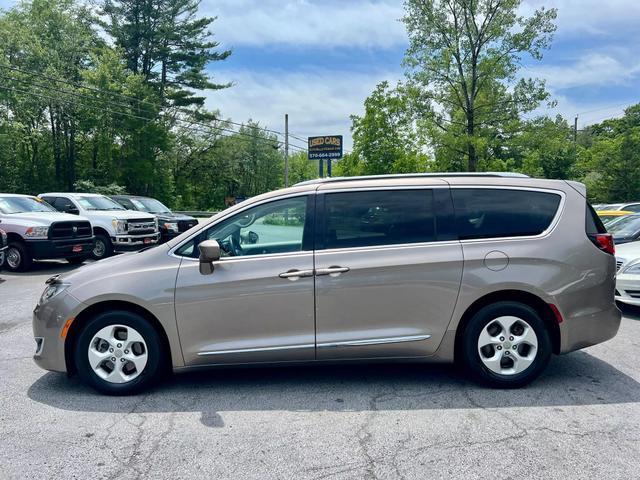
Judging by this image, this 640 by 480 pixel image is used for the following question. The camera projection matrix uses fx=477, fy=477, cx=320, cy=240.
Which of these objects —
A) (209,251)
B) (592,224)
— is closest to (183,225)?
(209,251)

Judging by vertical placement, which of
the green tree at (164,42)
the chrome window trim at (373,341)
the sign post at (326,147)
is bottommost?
the chrome window trim at (373,341)

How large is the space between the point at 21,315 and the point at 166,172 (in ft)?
108

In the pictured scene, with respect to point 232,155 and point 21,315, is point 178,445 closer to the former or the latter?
point 21,315

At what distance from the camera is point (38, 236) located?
424 inches

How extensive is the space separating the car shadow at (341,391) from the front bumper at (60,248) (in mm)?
7418

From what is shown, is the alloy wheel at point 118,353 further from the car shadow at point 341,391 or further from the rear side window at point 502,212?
the rear side window at point 502,212

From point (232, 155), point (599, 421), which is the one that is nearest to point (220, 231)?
point (599, 421)

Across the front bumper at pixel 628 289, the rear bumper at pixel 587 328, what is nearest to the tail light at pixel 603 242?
the rear bumper at pixel 587 328

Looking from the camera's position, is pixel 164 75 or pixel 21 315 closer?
pixel 21 315

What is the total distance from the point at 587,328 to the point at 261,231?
9.48 ft

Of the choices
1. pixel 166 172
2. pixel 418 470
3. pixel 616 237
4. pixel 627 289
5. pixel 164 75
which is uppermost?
pixel 164 75

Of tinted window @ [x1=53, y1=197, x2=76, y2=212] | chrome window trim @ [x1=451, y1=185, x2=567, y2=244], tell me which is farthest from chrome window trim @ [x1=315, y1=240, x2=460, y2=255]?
tinted window @ [x1=53, y1=197, x2=76, y2=212]

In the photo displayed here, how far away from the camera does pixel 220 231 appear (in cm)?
406

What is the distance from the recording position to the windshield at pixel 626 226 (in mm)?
8367
